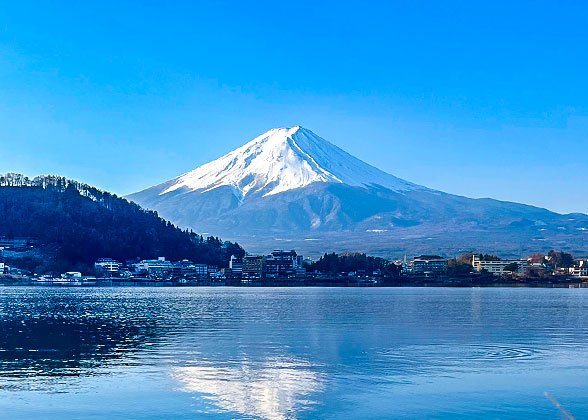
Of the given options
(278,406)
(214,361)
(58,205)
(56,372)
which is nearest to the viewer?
(278,406)

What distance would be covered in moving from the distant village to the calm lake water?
326 ft

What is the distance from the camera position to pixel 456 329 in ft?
117

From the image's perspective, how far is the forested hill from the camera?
461 feet

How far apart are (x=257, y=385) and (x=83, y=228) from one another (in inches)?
5178

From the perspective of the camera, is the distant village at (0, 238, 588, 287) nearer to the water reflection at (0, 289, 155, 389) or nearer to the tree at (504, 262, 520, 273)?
the tree at (504, 262, 520, 273)

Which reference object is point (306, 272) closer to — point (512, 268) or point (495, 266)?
point (495, 266)

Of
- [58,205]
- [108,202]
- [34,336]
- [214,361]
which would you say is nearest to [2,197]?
[58,205]

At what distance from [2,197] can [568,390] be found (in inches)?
5765

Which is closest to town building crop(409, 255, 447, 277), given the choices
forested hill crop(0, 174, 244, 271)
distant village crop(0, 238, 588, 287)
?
distant village crop(0, 238, 588, 287)

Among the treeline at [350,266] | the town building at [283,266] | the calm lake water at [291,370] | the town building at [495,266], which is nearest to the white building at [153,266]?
the town building at [283,266]

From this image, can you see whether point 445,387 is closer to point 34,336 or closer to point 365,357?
point 365,357

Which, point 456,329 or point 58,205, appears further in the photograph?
point 58,205

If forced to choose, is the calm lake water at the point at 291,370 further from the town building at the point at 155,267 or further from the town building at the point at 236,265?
the town building at the point at 236,265

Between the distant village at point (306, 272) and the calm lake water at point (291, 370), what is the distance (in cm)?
9935
